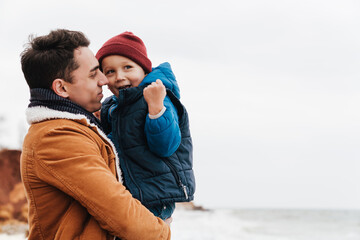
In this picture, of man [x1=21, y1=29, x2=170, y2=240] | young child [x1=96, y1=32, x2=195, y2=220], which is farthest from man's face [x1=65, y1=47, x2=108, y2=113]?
young child [x1=96, y1=32, x2=195, y2=220]

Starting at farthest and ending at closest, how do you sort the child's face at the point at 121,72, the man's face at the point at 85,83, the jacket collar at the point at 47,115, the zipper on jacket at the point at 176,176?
the child's face at the point at 121,72
the zipper on jacket at the point at 176,176
the man's face at the point at 85,83
the jacket collar at the point at 47,115

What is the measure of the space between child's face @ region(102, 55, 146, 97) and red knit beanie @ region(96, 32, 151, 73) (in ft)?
0.09

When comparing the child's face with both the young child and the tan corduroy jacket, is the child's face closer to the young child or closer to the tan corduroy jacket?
the young child

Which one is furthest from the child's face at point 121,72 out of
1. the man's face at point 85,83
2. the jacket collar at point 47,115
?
the jacket collar at point 47,115

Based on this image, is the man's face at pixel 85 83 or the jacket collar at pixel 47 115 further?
the man's face at pixel 85 83

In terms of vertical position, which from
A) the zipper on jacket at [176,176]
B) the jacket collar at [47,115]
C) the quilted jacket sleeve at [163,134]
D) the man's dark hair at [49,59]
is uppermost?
the man's dark hair at [49,59]

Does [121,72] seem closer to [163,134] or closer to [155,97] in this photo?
[155,97]

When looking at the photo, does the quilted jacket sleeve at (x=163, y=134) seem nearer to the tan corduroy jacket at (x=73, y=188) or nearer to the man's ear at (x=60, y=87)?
the tan corduroy jacket at (x=73, y=188)

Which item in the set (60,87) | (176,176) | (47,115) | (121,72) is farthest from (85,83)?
(176,176)

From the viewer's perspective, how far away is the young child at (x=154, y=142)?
2271mm

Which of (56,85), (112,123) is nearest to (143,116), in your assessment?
(112,123)

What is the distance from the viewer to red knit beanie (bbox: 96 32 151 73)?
2752mm

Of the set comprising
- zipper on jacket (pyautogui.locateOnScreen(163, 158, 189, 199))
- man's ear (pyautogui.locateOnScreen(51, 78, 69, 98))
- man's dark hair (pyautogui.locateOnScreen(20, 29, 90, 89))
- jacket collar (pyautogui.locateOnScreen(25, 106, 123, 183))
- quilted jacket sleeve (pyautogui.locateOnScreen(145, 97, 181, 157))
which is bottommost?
zipper on jacket (pyautogui.locateOnScreen(163, 158, 189, 199))

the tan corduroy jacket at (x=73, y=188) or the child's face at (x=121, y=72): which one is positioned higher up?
the child's face at (x=121, y=72)
